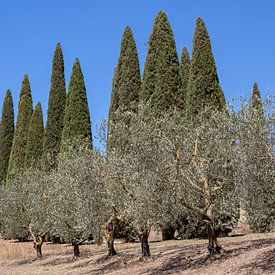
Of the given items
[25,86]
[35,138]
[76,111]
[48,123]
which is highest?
[25,86]

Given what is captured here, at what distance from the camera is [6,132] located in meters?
64.6

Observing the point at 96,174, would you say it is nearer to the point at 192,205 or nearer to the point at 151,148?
the point at 151,148

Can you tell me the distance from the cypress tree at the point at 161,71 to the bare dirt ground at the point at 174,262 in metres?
10.0

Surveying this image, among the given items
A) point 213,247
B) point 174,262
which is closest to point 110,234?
point 174,262

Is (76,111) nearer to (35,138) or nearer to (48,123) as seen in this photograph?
(48,123)

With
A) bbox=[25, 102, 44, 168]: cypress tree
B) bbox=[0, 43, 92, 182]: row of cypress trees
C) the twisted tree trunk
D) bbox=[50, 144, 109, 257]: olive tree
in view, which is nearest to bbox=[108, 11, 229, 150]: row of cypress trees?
bbox=[50, 144, 109, 257]: olive tree

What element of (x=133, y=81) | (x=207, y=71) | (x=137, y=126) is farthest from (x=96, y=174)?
(x=133, y=81)

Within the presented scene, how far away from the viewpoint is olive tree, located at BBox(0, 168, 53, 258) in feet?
102

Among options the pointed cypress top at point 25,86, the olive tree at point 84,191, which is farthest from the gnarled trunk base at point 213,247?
the pointed cypress top at point 25,86

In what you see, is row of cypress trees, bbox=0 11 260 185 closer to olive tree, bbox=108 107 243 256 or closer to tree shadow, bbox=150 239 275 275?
olive tree, bbox=108 107 243 256

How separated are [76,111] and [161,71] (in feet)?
41.4

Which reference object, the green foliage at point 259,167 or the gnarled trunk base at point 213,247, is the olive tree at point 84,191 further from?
the green foliage at point 259,167

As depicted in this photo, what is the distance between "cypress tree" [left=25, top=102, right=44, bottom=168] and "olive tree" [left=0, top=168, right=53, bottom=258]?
1452cm

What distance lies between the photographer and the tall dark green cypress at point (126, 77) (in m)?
38.2
